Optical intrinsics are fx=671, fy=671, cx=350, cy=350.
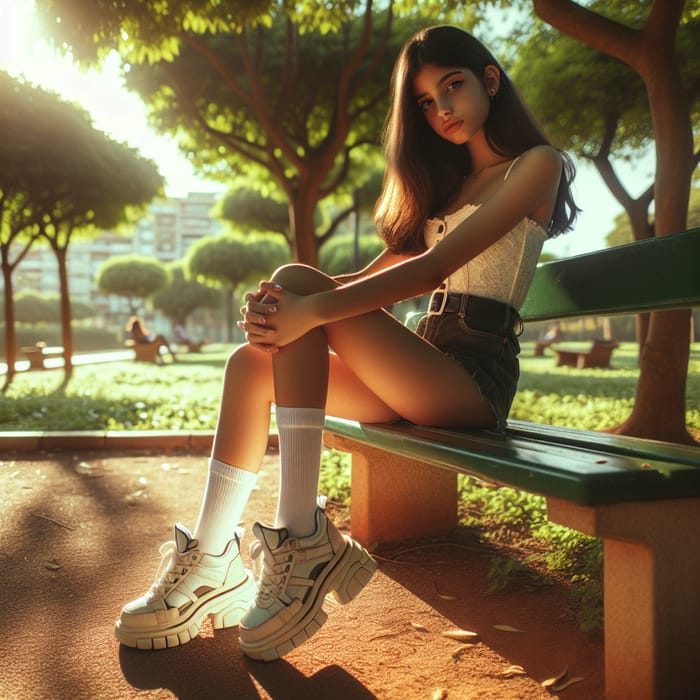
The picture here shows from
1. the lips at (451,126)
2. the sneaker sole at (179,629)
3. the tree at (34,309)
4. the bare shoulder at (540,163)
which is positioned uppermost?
the tree at (34,309)

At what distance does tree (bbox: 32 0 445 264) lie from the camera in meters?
7.77

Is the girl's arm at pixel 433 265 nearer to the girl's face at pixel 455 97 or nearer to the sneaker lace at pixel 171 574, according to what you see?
the girl's face at pixel 455 97

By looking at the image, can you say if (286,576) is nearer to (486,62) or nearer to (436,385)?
(436,385)

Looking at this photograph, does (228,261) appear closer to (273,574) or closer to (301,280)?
(301,280)

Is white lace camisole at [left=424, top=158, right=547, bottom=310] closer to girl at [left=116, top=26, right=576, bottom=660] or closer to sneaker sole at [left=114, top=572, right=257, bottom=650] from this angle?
girl at [left=116, top=26, right=576, bottom=660]

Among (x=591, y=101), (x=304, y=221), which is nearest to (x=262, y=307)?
(x=591, y=101)

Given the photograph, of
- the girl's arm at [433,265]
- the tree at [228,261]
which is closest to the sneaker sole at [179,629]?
the girl's arm at [433,265]

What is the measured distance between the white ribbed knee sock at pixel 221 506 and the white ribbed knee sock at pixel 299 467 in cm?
16

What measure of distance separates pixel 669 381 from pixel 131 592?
11.0 feet

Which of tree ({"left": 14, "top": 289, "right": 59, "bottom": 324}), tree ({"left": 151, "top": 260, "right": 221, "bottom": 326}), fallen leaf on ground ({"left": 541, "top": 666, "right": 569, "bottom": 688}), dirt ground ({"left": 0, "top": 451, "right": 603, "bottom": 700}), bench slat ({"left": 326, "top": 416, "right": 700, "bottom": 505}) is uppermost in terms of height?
tree ({"left": 151, "top": 260, "right": 221, "bottom": 326})

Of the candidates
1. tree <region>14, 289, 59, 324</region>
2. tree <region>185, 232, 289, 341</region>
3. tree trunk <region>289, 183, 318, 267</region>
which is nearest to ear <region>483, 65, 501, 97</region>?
tree trunk <region>289, 183, 318, 267</region>

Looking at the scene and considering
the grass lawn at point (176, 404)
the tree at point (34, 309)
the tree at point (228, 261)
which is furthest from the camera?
the tree at point (34, 309)

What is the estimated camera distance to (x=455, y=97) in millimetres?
2129

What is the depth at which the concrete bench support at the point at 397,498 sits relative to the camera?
106 inches
